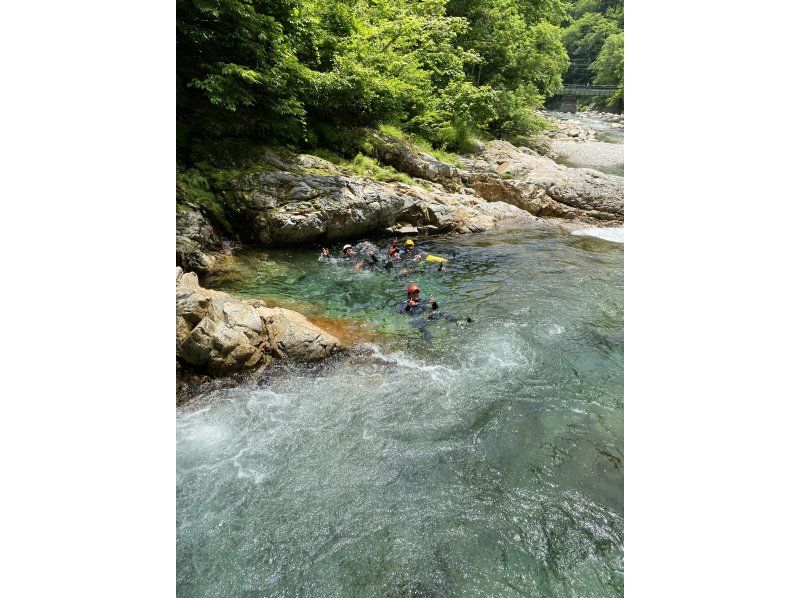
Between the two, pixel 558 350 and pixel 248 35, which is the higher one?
pixel 248 35

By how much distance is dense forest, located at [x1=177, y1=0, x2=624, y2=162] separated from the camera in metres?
7.21

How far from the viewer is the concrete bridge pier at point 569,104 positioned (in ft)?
65.8

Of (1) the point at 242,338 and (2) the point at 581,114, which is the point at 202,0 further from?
→ (2) the point at 581,114

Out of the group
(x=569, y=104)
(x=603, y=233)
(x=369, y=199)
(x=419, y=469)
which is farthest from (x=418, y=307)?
(x=569, y=104)

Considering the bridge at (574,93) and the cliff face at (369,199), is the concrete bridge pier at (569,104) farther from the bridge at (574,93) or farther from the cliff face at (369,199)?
the cliff face at (369,199)

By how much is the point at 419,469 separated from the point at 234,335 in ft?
8.02

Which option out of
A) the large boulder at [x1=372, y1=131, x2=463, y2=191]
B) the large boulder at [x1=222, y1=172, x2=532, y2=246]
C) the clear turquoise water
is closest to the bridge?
the large boulder at [x1=372, y1=131, x2=463, y2=191]

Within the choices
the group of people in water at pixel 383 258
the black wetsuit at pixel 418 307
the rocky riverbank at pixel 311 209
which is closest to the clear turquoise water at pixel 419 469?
the black wetsuit at pixel 418 307

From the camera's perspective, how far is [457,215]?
10336 millimetres

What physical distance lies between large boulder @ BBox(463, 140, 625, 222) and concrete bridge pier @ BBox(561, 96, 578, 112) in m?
9.15

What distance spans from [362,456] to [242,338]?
6.47ft
